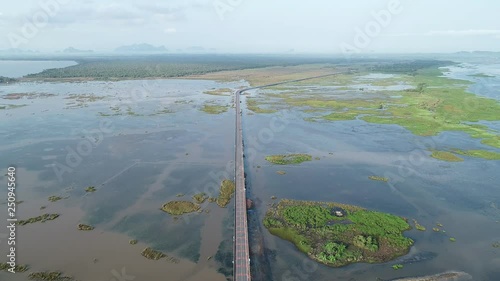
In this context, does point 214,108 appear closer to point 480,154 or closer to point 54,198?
point 54,198

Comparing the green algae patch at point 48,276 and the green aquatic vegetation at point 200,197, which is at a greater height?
the green aquatic vegetation at point 200,197

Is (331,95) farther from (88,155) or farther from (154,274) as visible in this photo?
(154,274)

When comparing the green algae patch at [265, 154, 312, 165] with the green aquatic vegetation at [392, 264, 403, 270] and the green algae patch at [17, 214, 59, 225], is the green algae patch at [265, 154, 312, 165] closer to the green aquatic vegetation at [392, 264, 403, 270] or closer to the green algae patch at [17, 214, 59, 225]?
the green aquatic vegetation at [392, 264, 403, 270]

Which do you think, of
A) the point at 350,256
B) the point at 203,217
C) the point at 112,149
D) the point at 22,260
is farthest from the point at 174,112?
the point at 350,256

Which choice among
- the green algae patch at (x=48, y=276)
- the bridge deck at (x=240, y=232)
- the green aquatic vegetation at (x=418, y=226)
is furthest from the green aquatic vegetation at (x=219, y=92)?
the green algae patch at (x=48, y=276)

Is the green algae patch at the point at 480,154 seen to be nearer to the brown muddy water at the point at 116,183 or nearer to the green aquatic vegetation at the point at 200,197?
the brown muddy water at the point at 116,183

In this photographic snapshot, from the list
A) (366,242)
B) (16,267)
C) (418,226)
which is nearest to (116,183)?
(16,267)
